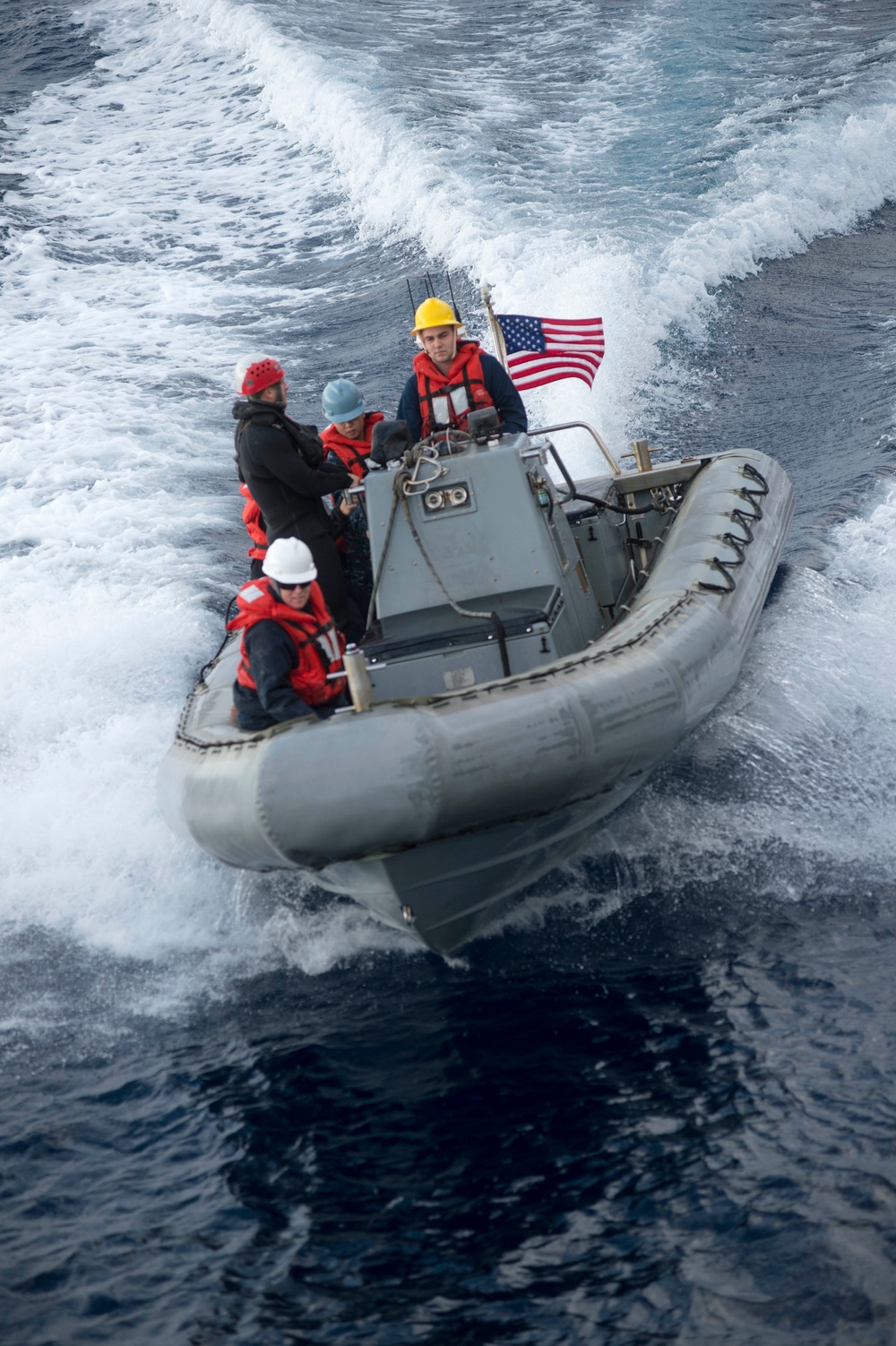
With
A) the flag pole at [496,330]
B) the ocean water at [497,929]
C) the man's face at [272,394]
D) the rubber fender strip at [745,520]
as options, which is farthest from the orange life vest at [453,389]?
the ocean water at [497,929]

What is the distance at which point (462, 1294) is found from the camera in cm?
349

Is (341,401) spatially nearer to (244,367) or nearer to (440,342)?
(440,342)

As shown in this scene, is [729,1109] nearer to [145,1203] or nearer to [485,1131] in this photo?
[485,1131]

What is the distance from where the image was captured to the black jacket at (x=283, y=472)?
17.7 ft

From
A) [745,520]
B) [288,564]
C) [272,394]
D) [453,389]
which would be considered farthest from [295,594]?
[745,520]

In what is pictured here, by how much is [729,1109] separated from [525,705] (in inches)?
56.7

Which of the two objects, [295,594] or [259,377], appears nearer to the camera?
[295,594]

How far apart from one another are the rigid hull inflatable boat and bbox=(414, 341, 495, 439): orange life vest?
42cm

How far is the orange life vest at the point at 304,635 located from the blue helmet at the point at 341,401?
1358 mm

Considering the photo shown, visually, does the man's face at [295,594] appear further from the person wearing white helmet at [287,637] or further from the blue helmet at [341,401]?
the blue helmet at [341,401]

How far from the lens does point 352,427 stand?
20.0 ft

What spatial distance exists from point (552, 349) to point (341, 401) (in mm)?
1894

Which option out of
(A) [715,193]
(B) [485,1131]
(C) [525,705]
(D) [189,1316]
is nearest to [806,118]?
(A) [715,193]

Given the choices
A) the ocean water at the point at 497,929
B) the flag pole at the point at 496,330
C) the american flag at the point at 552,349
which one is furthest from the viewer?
the american flag at the point at 552,349
